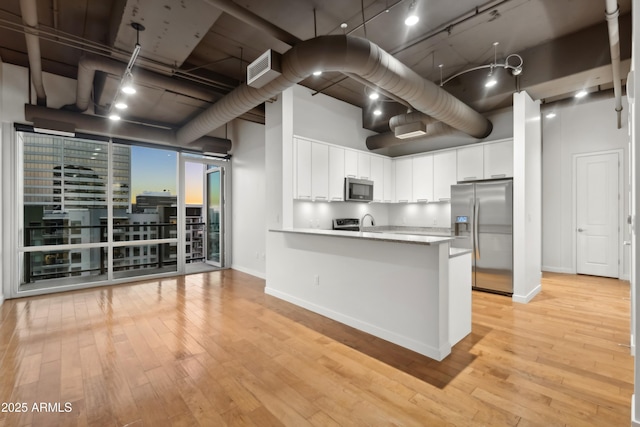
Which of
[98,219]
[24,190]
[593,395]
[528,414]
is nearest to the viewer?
[528,414]

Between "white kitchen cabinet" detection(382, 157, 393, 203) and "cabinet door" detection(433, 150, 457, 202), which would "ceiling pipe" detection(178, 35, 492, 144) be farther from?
"white kitchen cabinet" detection(382, 157, 393, 203)

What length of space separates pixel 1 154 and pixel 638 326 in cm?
702

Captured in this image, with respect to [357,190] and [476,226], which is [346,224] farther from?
[476,226]

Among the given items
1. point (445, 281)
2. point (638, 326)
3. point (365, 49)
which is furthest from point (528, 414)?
point (365, 49)

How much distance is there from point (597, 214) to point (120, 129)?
8.98 m

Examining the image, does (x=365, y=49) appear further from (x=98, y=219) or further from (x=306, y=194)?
(x=98, y=219)

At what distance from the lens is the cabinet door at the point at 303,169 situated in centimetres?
475

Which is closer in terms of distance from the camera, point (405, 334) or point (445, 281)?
point (445, 281)

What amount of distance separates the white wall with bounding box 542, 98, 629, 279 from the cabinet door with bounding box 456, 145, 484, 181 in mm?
2164

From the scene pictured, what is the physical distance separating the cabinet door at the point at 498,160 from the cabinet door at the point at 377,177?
1916mm

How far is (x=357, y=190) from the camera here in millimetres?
5609

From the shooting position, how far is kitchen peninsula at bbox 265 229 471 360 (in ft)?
8.77

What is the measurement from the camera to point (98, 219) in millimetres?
5484

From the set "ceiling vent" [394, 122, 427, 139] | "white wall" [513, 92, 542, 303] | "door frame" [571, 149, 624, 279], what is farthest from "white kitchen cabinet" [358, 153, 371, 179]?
"door frame" [571, 149, 624, 279]
